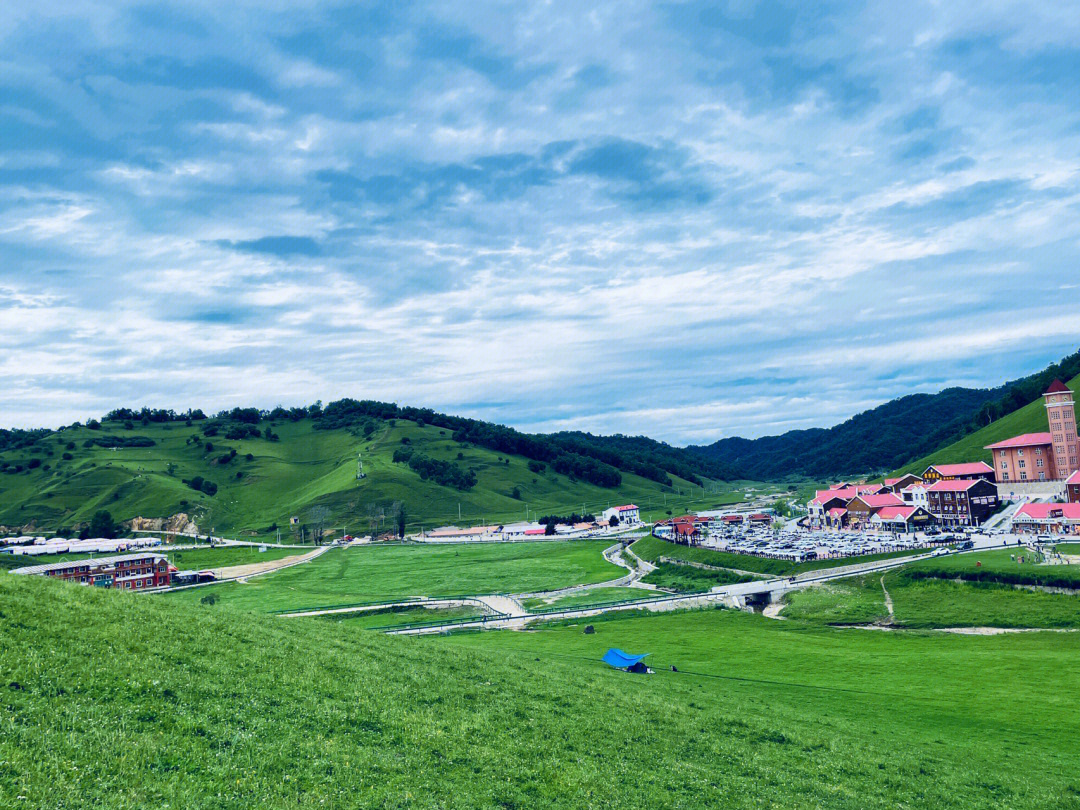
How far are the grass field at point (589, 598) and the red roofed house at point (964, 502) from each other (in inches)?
2686

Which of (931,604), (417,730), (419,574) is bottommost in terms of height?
(419,574)

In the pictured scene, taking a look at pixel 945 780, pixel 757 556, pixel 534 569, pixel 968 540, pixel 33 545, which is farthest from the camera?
pixel 33 545

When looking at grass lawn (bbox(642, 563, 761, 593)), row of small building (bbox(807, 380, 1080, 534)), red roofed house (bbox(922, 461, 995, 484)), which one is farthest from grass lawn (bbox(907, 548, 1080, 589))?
red roofed house (bbox(922, 461, 995, 484))

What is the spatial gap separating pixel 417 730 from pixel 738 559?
10193 cm

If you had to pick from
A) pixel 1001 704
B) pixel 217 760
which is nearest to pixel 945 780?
pixel 1001 704

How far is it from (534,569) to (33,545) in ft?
483

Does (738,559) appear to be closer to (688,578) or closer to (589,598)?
(688,578)

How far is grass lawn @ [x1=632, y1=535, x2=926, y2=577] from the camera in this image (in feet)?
324

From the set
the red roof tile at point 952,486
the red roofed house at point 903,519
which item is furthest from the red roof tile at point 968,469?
the red roofed house at point 903,519

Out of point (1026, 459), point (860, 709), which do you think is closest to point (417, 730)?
point (860, 709)

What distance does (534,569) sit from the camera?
5458 inches

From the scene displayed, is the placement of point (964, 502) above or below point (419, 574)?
above

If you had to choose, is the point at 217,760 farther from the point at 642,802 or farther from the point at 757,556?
the point at 757,556

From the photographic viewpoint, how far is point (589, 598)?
101375 millimetres
